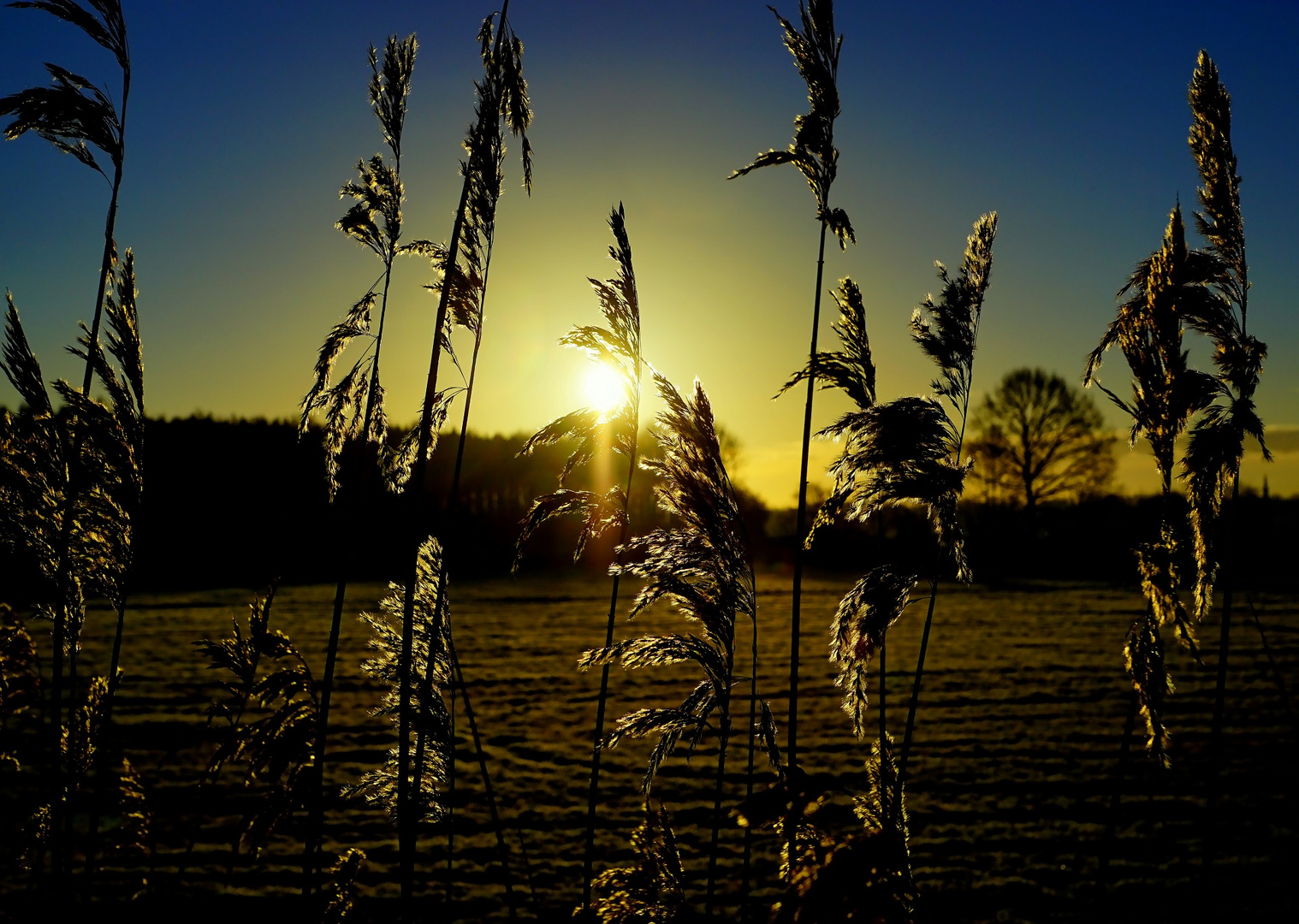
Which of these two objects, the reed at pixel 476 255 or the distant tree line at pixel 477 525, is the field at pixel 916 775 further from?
the distant tree line at pixel 477 525

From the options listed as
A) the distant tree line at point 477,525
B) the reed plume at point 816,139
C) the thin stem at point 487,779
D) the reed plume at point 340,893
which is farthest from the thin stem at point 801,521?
the distant tree line at point 477,525

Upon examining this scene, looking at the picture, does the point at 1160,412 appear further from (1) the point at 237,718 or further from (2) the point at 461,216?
(1) the point at 237,718

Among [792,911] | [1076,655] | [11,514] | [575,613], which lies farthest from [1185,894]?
[575,613]

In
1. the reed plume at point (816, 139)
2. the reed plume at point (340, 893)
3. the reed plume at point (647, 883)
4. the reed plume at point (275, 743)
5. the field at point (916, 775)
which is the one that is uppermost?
the reed plume at point (816, 139)

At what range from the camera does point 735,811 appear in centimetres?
203

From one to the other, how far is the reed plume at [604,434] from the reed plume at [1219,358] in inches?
88.7

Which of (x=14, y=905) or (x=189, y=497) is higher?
(x=189, y=497)

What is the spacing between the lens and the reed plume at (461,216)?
2.35 meters

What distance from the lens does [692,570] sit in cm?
268

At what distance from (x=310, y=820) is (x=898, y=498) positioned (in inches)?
95.4

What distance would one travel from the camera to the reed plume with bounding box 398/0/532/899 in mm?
2346

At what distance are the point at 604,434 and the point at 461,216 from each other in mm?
985

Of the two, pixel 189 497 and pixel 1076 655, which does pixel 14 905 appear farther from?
pixel 189 497

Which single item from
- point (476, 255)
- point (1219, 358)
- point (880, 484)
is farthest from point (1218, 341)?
point (476, 255)
